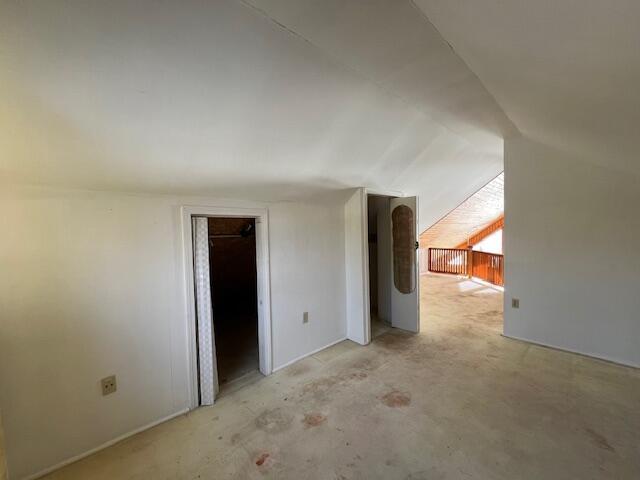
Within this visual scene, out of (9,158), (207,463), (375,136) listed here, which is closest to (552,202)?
(375,136)

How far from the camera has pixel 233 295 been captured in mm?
4762

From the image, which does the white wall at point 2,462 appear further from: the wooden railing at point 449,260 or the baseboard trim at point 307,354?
the wooden railing at point 449,260

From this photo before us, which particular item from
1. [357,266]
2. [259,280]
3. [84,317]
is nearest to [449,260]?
[357,266]

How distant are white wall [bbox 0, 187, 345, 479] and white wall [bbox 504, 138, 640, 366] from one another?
10.8ft

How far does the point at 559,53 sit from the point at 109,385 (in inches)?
115

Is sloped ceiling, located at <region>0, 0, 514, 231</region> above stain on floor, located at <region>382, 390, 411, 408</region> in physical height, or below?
above

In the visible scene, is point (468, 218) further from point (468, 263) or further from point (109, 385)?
point (109, 385)

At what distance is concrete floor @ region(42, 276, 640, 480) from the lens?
160 centimetres

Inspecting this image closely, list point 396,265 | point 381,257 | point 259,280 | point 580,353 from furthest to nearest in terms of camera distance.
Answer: point 381,257 < point 396,265 < point 580,353 < point 259,280

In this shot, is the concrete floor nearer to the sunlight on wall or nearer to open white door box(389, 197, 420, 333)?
open white door box(389, 197, 420, 333)

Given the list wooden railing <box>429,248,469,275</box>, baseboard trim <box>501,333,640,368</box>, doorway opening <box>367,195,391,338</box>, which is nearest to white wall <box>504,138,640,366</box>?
baseboard trim <box>501,333,640,368</box>

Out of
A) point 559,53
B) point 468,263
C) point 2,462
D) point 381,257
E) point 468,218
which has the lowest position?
point 2,462

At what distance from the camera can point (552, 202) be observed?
9.89 feet

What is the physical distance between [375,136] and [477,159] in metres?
2.21
